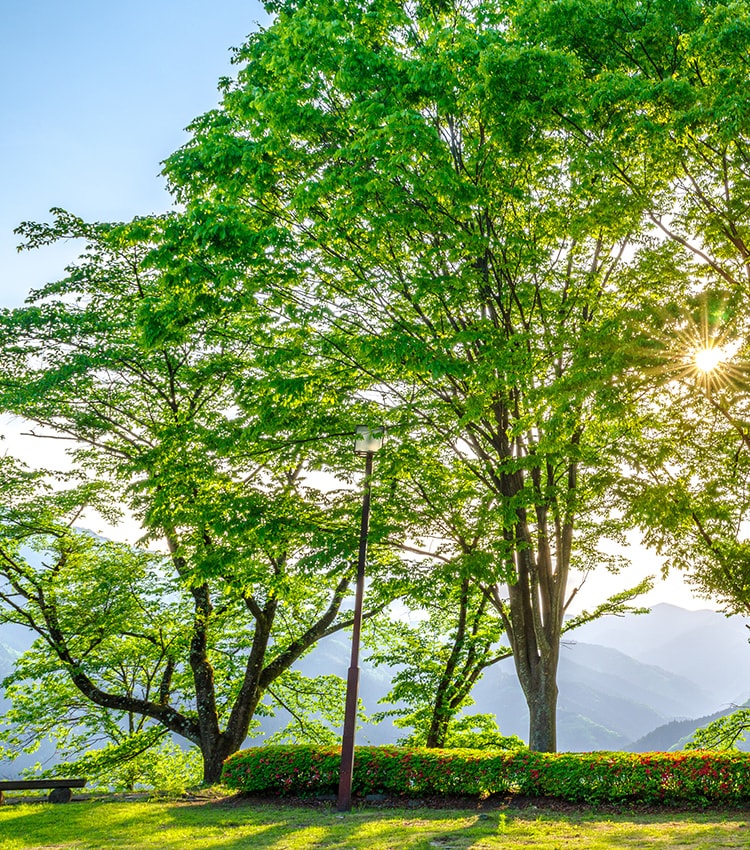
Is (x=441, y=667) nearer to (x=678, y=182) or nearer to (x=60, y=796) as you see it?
(x=60, y=796)

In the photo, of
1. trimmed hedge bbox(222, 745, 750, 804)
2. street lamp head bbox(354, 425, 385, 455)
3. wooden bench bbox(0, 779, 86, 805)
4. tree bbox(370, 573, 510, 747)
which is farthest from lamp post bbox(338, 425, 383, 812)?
tree bbox(370, 573, 510, 747)

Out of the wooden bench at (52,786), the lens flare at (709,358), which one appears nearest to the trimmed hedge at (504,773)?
the wooden bench at (52,786)

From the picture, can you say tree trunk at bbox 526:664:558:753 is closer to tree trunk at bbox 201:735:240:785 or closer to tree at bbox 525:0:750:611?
tree at bbox 525:0:750:611

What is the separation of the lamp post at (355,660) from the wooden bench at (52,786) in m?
6.09

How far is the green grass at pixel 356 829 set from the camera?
319 inches

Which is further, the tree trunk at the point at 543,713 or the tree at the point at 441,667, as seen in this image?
the tree at the point at 441,667

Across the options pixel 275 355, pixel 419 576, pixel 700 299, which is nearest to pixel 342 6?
pixel 275 355

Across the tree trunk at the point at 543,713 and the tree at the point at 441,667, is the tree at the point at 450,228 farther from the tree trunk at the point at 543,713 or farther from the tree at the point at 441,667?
the tree at the point at 441,667

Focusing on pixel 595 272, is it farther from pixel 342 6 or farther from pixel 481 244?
pixel 342 6

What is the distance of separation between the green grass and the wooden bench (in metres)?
0.96

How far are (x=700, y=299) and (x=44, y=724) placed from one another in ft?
72.4

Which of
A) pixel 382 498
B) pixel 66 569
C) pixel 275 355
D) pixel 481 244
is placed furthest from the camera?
pixel 66 569

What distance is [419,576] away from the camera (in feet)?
44.4

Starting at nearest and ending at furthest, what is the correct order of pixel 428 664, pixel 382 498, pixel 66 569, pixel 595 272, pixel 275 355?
pixel 275 355
pixel 595 272
pixel 382 498
pixel 66 569
pixel 428 664
